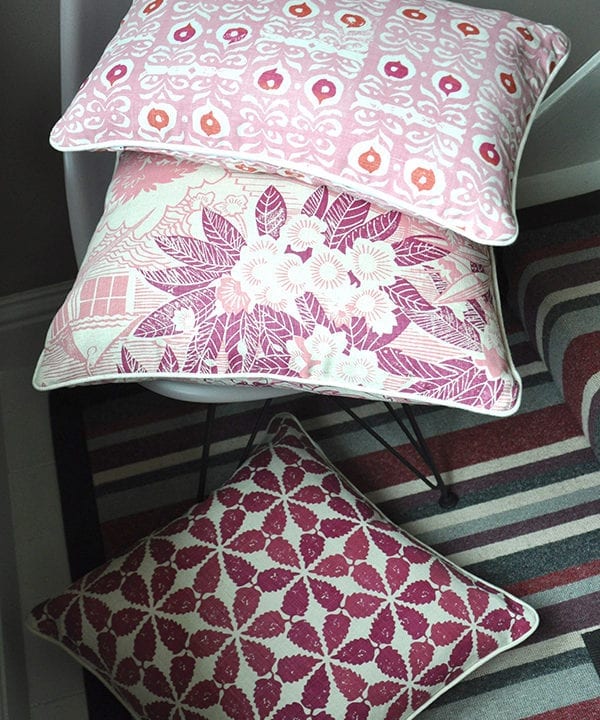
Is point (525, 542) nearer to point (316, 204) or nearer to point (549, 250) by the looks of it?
point (549, 250)

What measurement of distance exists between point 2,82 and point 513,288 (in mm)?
850

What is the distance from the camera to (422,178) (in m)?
0.75

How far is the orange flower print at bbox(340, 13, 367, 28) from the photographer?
2.60ft

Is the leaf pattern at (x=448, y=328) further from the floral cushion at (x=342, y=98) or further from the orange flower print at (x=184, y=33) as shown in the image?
the orange flower print at (x=184, y=33)

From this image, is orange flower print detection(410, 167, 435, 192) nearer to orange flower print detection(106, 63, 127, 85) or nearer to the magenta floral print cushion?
the magenta floral print cushion

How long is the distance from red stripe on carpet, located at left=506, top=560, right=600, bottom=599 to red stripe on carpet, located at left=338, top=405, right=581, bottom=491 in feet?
0.65

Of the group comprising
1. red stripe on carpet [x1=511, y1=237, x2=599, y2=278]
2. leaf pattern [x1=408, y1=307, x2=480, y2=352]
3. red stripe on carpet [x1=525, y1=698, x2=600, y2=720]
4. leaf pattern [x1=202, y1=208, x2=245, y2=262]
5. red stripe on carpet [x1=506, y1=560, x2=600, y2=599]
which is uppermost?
leaf pattern [x1=202, y1=208, x2=245, y2=262]

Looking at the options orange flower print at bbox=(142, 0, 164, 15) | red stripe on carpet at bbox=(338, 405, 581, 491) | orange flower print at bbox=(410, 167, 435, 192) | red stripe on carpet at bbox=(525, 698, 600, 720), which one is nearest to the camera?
orange flower print at bbox=(410, 167, 435, 192)

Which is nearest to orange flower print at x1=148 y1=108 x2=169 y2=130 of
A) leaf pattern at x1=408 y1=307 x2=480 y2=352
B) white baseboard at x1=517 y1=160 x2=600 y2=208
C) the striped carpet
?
leaf pattern at x1=408 y1=307 x2=480 y2=352

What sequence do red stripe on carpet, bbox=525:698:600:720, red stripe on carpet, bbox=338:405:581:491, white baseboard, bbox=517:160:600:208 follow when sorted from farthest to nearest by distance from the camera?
white baseboard, bbox=517:160:600:208 → red stripe on carpet, bbox=338:405:581:491 → red stripe on carpet, bbox=525:698:600:720

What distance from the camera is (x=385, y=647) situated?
94cm

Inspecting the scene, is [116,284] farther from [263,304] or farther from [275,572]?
[275,572]

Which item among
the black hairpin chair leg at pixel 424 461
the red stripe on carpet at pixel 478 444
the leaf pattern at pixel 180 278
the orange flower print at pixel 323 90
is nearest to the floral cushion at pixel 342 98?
the orange flower print at pixel 323 90

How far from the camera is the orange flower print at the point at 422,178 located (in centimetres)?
74
